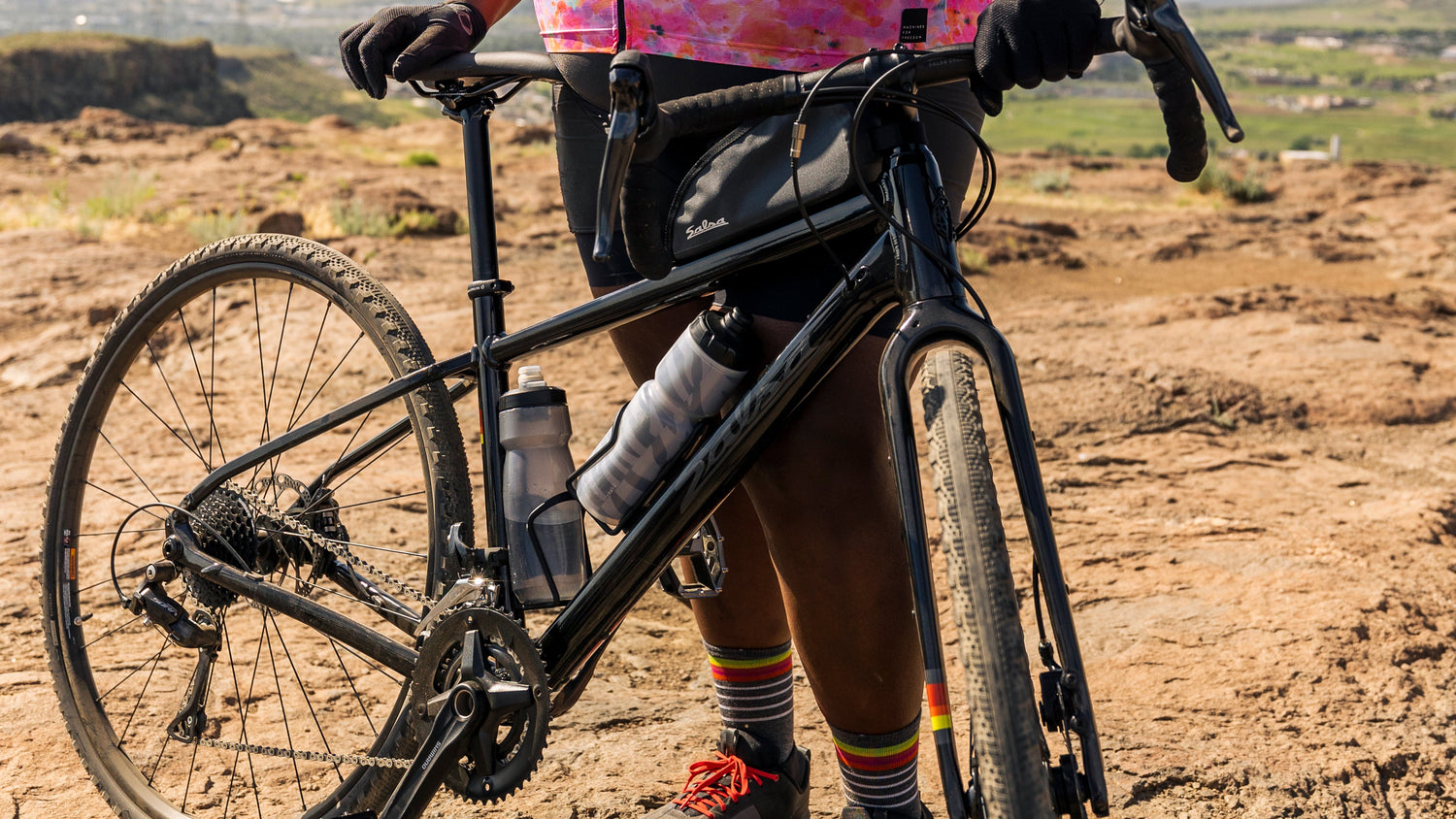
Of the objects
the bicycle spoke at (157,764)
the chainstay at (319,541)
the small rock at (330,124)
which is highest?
the small rock at (330,124)

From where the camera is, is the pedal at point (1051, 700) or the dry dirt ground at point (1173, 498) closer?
the pedal at point (1051, 700)

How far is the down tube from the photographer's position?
4.11ft

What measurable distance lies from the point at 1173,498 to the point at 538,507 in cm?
236

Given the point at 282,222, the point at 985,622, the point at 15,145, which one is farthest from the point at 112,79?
the point at 985,622

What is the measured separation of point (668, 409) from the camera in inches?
56.1

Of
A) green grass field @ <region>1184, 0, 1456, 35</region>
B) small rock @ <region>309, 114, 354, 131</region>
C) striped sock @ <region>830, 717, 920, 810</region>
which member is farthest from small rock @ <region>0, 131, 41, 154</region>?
green grass field @ <region>1184, 0, 1456, 35</region>

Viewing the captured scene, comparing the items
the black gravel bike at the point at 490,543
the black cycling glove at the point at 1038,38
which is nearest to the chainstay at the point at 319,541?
the black gravel bike at the point at 490,543

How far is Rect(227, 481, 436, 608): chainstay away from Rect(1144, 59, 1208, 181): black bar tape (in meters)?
1.27

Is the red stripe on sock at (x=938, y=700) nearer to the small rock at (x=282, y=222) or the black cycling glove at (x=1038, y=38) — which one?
the black cycling glove at (x=1038, y=38)

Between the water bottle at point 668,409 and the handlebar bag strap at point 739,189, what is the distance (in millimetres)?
106

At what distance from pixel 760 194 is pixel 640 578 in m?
0.53

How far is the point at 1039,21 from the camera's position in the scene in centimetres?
101

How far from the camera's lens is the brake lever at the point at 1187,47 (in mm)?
941

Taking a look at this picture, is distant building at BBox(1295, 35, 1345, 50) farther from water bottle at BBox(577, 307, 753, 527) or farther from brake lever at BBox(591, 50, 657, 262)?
brake lever at BBox(591, 50, 657, 262)
